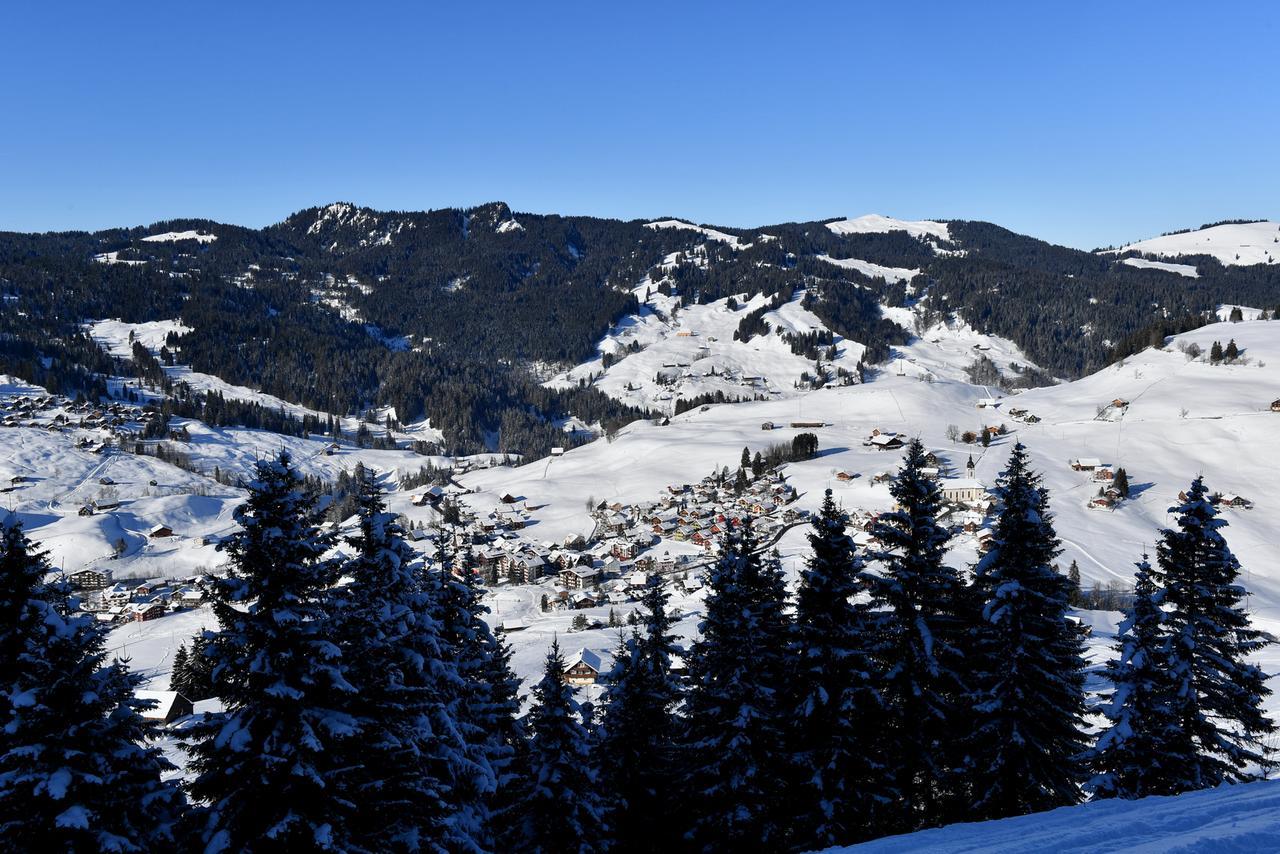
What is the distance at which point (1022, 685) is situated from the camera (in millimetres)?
19531

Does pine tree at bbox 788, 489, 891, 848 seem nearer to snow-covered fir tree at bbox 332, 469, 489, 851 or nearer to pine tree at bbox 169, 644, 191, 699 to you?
snow-covered fir tree at bbox 332, 469, 489, 851

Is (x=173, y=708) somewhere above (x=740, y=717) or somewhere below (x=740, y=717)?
below

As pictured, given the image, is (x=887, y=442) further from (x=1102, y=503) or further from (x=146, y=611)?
(x=146, y=611)

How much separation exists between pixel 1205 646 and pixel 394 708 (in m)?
20.8

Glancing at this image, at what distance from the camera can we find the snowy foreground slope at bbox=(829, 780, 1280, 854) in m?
12.0

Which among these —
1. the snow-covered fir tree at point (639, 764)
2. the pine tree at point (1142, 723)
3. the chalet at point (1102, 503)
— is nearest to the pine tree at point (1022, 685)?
the pine tree at point (1142, 723)

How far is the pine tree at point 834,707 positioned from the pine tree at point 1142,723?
5984mm

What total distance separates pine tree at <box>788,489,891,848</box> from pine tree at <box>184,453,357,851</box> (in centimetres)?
1126

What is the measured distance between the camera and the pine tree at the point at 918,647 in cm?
1955

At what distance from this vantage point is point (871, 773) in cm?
1895

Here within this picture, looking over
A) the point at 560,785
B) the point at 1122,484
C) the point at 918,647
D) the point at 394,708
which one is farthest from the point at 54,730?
the point at 1122,484

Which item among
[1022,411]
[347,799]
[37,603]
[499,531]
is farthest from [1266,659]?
[1022,411]

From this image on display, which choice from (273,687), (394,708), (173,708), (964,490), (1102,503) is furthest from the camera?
(964,490)

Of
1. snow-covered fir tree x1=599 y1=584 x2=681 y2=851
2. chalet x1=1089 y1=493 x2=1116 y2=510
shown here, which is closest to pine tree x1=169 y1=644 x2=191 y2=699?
snow-covered fir tree x1=599 y1=584 x2=681 y2=851
